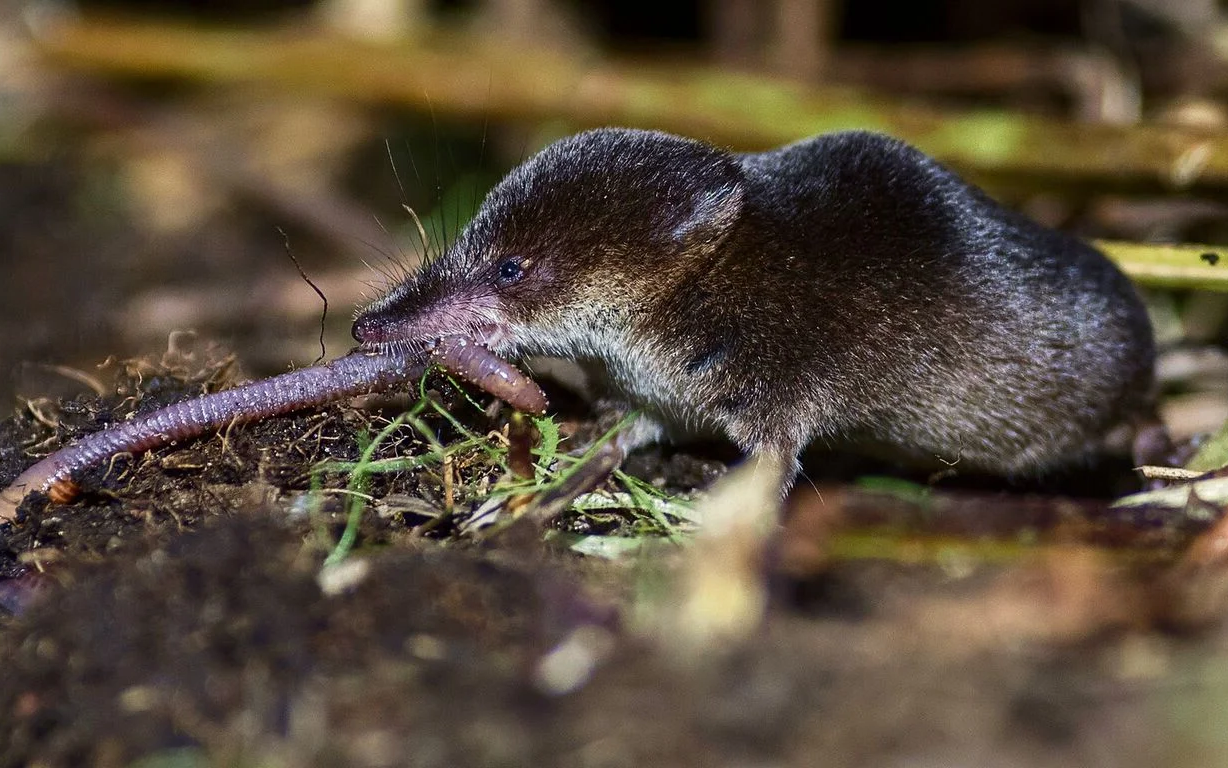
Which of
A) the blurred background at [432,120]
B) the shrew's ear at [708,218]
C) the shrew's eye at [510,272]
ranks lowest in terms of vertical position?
the blurred background at [432,120]

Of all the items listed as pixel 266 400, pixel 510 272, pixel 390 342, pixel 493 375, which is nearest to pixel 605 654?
pixel 493 375

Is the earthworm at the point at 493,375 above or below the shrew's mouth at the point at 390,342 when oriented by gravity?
above

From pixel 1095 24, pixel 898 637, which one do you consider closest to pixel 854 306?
pixel 898 637

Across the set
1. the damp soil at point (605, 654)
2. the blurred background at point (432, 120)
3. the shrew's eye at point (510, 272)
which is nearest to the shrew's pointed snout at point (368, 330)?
the shrew's eye at point (510, 272)

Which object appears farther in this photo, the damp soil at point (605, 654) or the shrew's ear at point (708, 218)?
the shrew's ear at point (708, 218)

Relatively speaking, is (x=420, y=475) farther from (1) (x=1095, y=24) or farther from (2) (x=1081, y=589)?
(1) (x=1095, y=24)

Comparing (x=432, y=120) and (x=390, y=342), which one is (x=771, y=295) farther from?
(x=432, y=120)

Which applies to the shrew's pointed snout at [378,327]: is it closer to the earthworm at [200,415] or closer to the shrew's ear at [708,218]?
the earthworm at [200,415]
